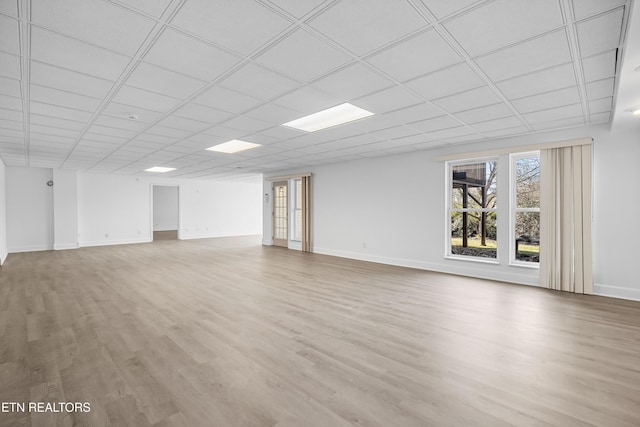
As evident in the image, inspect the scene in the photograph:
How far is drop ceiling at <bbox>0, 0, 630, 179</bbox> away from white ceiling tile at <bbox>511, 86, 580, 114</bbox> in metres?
0.02

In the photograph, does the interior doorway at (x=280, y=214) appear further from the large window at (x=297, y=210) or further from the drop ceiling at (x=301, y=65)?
the drop ceiling at (x=301, y=65)

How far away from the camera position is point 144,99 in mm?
3299

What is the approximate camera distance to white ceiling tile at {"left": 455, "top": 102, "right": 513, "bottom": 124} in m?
3.60

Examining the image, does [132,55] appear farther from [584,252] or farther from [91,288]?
[584,252]

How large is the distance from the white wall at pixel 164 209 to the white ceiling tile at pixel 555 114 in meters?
15.6

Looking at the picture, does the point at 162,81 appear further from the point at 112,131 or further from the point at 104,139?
the point at 104,139

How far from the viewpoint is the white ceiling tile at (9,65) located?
92.7 inches

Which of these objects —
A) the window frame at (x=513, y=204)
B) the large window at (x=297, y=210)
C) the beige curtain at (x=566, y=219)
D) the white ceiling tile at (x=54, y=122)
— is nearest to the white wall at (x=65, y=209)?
the white ceiling tile at (x=54, y=122)

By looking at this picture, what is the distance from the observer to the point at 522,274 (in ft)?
16.3

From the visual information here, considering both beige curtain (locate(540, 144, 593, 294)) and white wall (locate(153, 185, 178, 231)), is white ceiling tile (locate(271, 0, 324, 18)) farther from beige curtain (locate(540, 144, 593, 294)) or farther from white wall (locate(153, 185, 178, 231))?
white wall (locate(153, 185, 178, 231))

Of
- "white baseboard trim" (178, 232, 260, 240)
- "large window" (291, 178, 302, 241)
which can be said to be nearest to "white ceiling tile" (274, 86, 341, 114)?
"large window" (291, 178, 302, 241)

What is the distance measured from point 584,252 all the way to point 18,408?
6.26 metres

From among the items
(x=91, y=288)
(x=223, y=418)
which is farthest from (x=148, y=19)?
(x=91, y=288)

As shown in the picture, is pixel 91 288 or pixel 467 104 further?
pixel 91 288
